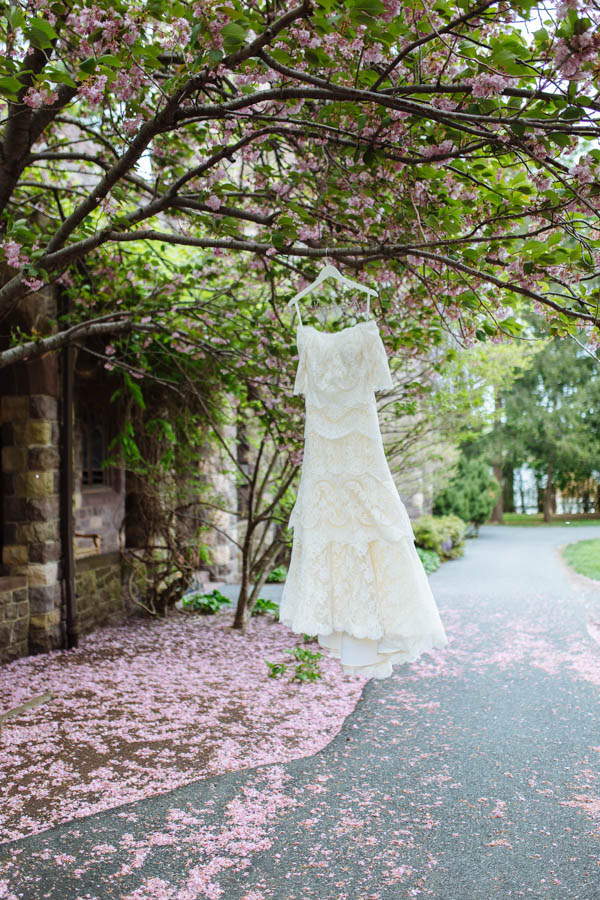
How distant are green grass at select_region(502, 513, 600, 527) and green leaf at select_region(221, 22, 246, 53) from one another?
686 inches

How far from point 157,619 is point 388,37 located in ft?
19.2

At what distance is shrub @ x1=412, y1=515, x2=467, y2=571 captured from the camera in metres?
11.9

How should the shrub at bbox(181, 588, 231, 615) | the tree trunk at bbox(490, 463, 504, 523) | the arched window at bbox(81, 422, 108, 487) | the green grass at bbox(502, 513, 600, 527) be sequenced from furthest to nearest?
1. the tree trunk at bbox(490, 463, 504, 523)
2. the green grass at bbox(502, 513, 600, 527)
3. the shrub at bbox(181, 588, 231, 615)
4. the arched window at bbox(81, 422, 108, 487)

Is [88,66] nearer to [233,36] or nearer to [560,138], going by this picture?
[233,36]

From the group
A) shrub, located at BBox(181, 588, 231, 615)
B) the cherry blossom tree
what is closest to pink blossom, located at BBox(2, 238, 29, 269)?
the cherry blossom tree

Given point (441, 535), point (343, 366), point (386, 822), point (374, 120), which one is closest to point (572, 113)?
point (374, 120)

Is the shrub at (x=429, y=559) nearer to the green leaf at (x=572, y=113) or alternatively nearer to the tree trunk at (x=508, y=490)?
the green leaf at (x=572, y=113)

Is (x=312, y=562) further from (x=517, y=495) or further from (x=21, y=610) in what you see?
(x=517, y=495)

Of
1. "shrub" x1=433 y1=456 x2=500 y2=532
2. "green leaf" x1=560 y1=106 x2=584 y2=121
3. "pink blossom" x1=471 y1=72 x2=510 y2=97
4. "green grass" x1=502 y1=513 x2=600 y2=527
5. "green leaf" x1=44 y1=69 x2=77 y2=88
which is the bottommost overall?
"green grass" x1=502 y1=513 x2=600 y2=527

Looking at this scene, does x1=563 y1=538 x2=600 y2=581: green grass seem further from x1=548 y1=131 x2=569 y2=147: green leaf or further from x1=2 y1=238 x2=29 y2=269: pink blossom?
x1=2 y1=238 x2=29 y2=269: pink blossom

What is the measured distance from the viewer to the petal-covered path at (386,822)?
2426 millimetres

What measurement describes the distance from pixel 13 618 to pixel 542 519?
18.9 meters

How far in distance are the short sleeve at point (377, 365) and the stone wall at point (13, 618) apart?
367cm

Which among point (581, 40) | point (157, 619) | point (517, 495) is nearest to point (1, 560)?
point (157, 619)
